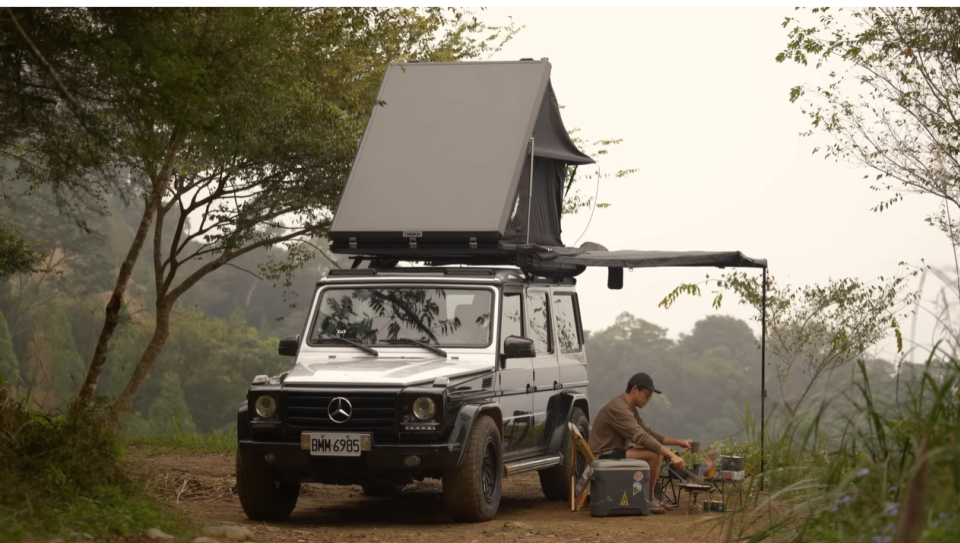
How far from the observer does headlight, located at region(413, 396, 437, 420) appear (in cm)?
1000

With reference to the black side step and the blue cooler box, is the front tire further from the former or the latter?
the blue cooler box

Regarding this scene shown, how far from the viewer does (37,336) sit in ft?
202

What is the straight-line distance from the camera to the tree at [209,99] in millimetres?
10242

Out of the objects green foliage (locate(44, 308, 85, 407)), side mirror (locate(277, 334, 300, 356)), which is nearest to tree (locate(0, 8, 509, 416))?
side mirror (locate(277, 334, 300, 356))

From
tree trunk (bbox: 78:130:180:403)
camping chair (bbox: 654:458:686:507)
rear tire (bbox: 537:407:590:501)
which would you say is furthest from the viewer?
tree trunk (bbox: 78:130:180:403)

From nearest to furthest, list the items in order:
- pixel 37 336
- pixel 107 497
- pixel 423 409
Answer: pixel 107 497 < pixel 423 409 < pixel 37 336

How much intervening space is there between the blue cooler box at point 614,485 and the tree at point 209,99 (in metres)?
4.35

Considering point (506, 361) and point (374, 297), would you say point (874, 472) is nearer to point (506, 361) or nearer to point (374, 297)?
point (506, 361)

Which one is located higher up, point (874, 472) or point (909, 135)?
point (909, 135)

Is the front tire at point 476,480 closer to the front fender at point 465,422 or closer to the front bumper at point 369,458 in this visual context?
the front fender at point 465,422

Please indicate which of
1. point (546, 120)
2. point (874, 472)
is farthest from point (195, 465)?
point (874, 472)

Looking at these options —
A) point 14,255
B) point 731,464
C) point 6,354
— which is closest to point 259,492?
point 731,464

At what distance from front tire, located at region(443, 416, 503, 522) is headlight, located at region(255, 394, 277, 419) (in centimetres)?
154

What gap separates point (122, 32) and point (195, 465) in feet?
23.3
